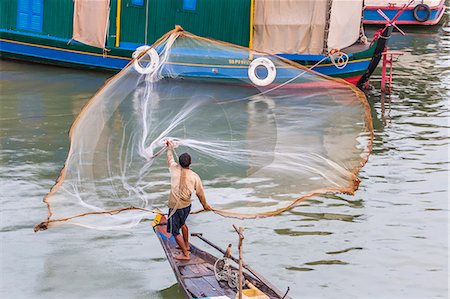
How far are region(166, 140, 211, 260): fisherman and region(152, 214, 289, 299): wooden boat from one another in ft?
0.54

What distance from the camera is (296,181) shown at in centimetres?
1130

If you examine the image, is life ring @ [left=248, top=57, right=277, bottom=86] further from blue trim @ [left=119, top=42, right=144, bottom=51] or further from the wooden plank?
blue trim @ [left=119, top=42, right=144, bottom=51]

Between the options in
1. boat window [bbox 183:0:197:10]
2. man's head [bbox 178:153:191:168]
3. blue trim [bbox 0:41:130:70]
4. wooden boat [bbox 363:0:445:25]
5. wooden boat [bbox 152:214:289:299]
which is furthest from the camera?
wooden boat [bbox 363:0:445:25]

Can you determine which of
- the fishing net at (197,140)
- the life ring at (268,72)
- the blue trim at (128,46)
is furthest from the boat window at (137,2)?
the fishing net at (197,140)

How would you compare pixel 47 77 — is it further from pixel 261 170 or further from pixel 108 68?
pixel 261 170

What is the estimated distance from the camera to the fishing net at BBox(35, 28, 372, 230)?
11.3 meters

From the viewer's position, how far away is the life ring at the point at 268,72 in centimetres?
1310

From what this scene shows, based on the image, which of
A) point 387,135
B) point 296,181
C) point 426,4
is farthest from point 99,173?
point 426,4

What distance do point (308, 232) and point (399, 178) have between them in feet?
11.4

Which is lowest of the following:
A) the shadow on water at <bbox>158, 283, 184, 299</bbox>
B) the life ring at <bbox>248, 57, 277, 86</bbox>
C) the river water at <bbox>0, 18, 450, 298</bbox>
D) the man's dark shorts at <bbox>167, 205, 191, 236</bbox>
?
the shadow on water at <bbox>158, 283, 184, 299</bbox>

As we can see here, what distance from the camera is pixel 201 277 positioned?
10539 mm

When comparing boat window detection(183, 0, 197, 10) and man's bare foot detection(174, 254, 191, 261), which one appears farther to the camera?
boat window detection(183, 0, 197, 10)

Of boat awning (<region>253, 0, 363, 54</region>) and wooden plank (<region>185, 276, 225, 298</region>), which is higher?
boat awning (<region>253, 0, 363, 54</region>)

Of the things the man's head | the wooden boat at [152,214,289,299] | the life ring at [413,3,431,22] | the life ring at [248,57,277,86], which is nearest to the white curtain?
the life ring at [248,57,277,86]
